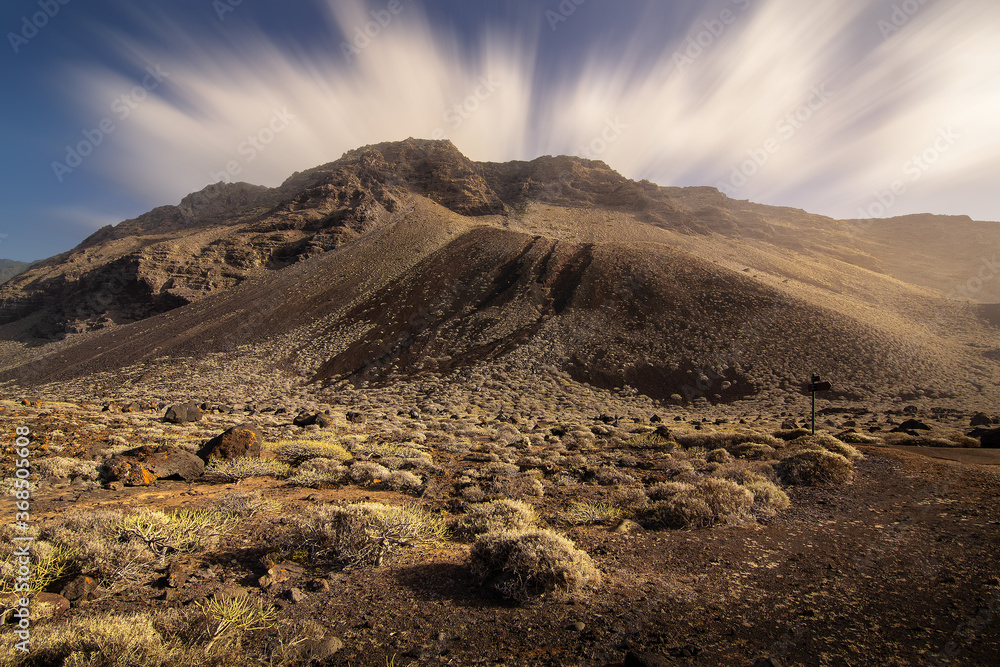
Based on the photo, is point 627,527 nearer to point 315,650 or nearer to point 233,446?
point 315,650

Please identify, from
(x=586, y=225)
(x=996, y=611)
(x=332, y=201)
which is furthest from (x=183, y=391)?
(x=586, y=225)

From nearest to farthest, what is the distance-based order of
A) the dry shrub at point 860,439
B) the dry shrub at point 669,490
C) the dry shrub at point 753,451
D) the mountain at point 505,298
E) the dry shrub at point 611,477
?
the dry shrub at point 669,490
the dry shrub at point 611,477
the dry shrub at point 753,451
the dry shrub at point 860,439
the mountain at point 505,298

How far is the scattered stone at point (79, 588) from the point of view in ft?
11.6

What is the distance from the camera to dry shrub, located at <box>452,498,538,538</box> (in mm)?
5668

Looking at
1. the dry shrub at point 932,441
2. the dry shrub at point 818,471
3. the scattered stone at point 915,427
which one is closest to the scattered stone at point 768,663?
the dry shrub at point 818,471

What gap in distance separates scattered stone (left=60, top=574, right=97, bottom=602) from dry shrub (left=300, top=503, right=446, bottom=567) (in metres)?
1.80

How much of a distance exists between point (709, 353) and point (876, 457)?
21.6 meters

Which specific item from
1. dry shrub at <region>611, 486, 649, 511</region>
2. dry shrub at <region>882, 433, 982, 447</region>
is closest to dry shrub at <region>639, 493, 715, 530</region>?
dry shrub at <region>611, 486, 649, 511</region>

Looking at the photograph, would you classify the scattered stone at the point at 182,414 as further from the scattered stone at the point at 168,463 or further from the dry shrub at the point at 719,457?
the dry shrub at the point at 719,457

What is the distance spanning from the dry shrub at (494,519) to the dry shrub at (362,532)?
1.24 feet

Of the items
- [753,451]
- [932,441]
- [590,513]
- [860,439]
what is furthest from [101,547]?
[932,441]

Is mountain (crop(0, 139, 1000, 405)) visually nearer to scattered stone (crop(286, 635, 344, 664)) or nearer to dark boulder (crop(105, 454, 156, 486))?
dark boulder (crop(105, 454, 156, 486))

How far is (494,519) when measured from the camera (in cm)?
595

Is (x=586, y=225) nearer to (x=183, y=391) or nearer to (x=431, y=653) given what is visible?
(x=183, y=391)
